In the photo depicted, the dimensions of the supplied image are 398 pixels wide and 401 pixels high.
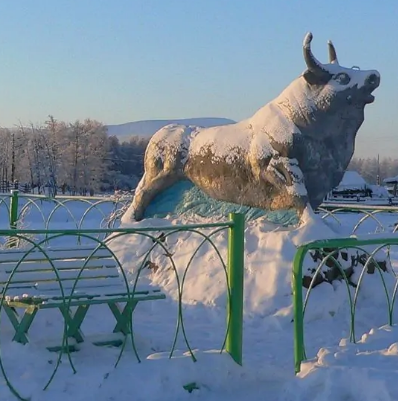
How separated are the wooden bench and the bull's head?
3.72 meters

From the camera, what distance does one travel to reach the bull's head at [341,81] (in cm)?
752

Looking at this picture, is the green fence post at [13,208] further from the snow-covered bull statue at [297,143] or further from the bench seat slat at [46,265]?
the bench seat slat at [46,265]

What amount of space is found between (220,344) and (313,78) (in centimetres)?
341

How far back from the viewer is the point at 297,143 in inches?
297

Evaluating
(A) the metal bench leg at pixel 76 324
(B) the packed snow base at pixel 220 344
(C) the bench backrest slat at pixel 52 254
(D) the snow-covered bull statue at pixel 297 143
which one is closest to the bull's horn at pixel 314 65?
(D) the snow-covered bull statue at pixel 297 143

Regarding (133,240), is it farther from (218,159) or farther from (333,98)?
(333,98)

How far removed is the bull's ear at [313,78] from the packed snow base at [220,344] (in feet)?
5.00

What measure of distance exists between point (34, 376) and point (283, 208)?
4274 millimetres

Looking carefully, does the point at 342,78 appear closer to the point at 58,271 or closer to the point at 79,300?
the point at 58,271

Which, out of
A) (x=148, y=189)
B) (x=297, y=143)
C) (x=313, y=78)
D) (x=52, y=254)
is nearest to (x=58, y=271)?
(x=52, y=254)

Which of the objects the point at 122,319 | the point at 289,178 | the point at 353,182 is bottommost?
the point at 353,182

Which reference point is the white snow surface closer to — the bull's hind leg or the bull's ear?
the bull's hind leg

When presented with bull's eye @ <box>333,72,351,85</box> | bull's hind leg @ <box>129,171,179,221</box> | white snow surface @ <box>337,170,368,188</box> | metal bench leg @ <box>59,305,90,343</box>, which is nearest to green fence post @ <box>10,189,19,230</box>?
bull's hind leg @ <box>129,171,179,221</box>

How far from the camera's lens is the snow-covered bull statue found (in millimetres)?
7555
